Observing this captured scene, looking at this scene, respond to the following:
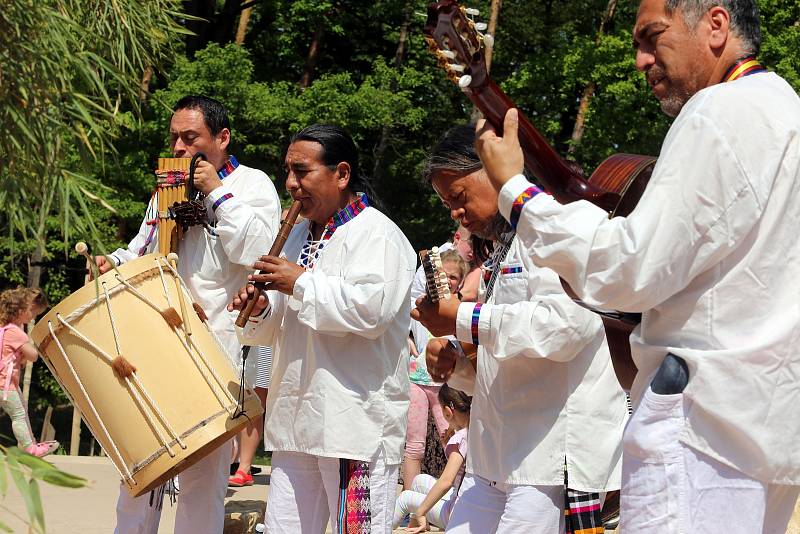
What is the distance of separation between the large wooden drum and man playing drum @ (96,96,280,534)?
322 millimetres

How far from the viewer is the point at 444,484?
6.40 metres

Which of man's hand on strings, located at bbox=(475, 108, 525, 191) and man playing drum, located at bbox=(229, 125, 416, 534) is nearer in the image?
man's hand on strings, located at bbox=(475, 108, 525, 191)

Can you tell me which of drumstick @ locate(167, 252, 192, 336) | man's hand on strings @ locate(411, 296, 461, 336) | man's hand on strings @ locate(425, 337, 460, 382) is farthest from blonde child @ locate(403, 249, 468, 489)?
man's hand on strings @ locate(411, 296, 461, 336)

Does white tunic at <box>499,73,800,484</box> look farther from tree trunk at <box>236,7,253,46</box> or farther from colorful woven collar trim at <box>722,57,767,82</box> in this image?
tree trunk at <box>236,7,253,46</box>

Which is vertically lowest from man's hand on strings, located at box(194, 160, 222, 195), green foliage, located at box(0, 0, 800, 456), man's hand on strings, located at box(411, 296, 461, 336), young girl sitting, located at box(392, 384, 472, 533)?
young girl sitting, located at box(392, 384, 472, 533)

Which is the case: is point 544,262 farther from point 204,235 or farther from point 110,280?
point 204,235

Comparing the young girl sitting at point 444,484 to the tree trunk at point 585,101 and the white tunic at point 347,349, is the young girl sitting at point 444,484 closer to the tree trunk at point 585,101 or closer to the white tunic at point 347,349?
the white tunic at point 347,349

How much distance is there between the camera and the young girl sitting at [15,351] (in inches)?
348

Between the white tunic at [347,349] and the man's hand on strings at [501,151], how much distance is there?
1647mm

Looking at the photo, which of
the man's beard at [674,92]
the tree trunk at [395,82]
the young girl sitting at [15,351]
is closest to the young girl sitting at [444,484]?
the young girl sitting at [15,351]

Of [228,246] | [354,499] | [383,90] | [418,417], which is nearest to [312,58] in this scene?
[383,90]

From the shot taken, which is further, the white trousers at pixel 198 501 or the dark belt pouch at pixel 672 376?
the white trousers at pixel 198 501

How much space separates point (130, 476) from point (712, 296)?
2.69m

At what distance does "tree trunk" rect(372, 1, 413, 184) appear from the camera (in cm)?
1593
